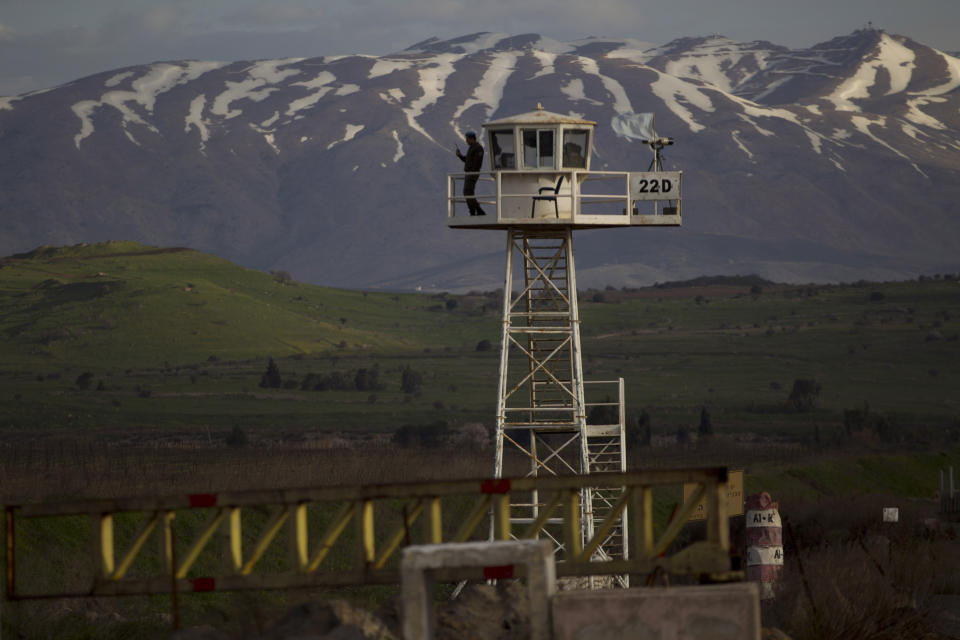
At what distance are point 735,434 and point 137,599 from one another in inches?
2330

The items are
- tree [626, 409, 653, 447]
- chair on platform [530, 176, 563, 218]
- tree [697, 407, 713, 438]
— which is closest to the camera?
chair on platform [530, 176, 563, 218]

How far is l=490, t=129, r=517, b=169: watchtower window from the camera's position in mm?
35344

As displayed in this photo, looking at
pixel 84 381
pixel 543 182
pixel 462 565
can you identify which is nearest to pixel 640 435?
pixel 543 182

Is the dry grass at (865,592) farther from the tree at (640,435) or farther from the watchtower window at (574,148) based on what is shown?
the tree at (640,435)

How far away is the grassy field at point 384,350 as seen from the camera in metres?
97.9

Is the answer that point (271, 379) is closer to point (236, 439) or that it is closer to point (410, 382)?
point (410, 382)

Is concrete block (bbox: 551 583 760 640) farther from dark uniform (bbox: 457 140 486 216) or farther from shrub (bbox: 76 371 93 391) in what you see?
shrub (bbox: 76 371 93 391)

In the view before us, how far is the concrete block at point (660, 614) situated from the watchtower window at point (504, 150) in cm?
2046

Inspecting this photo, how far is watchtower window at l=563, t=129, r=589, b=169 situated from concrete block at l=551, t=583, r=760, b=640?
2071 cm

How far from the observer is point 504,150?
3544cm

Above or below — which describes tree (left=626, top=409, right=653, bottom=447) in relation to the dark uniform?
below

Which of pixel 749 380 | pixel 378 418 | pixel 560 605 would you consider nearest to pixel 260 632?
pixel 560 605

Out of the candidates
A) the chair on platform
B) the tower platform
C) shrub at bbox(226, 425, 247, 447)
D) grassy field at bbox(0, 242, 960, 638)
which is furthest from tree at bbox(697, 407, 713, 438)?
the chair on platform

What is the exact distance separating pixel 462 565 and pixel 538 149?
21.0 m
